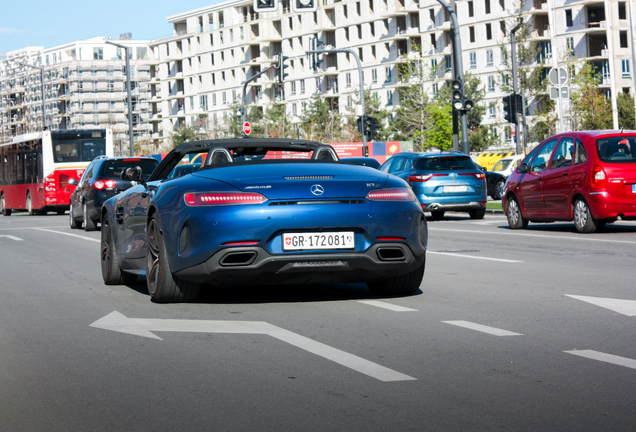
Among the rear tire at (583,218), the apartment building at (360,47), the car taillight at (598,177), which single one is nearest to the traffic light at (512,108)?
the rear tire at (583,218)

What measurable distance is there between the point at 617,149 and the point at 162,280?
9639 mm

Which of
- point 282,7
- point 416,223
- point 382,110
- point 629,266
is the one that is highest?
point 282,7

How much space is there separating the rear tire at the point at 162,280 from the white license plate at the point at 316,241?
3.35 ft

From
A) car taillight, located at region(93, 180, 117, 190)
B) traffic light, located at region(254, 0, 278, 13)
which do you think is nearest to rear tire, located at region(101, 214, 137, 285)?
car taillight, located at region(93, 180, 117, 190)

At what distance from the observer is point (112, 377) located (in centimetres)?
512

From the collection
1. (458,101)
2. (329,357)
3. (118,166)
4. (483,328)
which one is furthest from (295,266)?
(458,101)

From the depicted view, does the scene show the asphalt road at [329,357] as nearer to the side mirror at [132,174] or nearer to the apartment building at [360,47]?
the side mirror at [132,174]

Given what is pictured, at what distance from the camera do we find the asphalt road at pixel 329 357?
4.21 meters

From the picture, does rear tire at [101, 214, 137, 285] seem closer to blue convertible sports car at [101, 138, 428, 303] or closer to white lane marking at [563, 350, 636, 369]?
blue convertible sports car at [101, 138, 428, 303]

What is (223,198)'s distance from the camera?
730cm

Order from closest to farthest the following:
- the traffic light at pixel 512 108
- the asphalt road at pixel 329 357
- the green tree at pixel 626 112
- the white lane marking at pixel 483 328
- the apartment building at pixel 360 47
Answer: the asphalt road at pixel 329 357
the white lane marking at pixel 483 328
the traffic light at pixel 512 108
the green tree at pixel 626 112
the apartment building at pixel 360 47

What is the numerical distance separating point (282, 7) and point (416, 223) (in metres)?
116

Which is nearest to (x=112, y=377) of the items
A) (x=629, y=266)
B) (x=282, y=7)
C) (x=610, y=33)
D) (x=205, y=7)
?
(x=629, y=266)

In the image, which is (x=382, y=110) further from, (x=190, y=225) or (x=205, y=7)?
(x=190, y=225)
